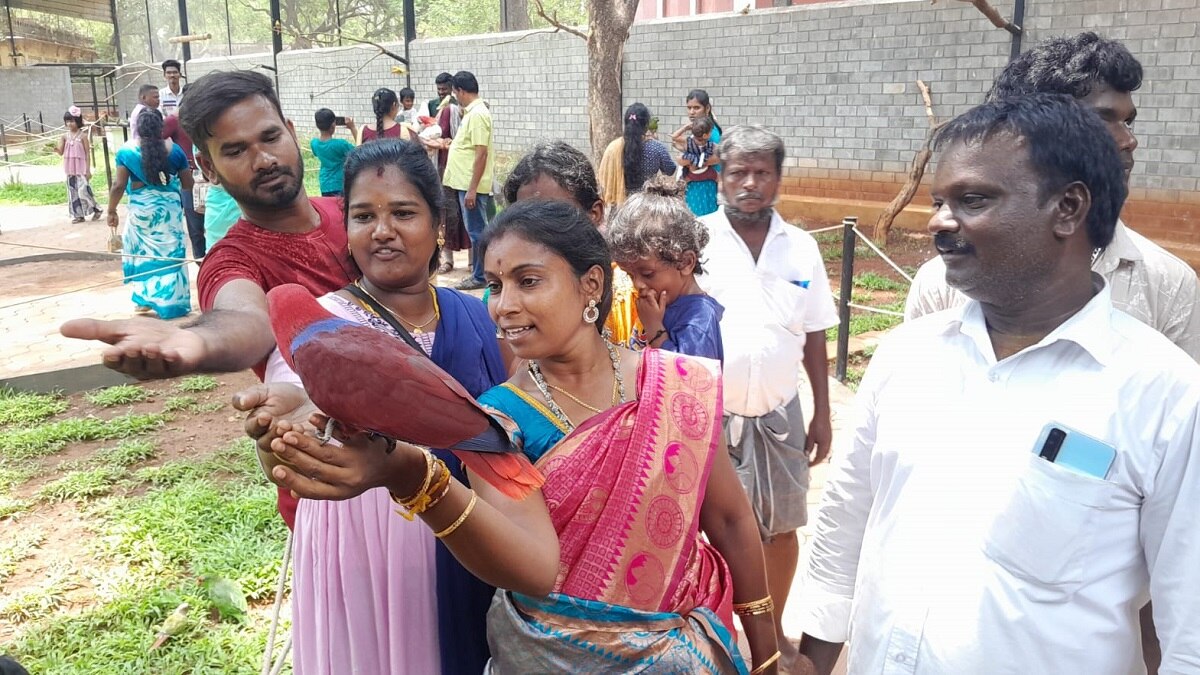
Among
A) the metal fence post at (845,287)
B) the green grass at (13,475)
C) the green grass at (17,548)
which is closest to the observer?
the green grass at (17,548)

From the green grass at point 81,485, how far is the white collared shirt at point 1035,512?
3.86 metres

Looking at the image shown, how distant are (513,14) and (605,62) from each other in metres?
12.4

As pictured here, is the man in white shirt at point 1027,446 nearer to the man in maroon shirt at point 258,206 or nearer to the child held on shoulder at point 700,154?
the man in maroon shirt at point 258,206

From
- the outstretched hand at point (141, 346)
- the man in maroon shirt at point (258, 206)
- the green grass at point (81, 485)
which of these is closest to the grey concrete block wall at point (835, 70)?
the green grass at point (81, 485)

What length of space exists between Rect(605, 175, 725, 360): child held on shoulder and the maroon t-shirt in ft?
2.32

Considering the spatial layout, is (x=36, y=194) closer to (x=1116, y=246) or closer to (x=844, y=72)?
(x=844, y=72)

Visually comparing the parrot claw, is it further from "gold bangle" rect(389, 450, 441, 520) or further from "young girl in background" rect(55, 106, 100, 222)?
"young girl in background" rect(55, 106, 100, 222)

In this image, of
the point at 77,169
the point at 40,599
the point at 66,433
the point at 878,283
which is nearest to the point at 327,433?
the point at 40,599

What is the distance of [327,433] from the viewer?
1168 millimetres

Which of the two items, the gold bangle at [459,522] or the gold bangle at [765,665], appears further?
the gold bangle at [765,665]

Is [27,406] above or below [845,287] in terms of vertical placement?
below

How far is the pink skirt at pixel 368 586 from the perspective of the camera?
1.79 metres

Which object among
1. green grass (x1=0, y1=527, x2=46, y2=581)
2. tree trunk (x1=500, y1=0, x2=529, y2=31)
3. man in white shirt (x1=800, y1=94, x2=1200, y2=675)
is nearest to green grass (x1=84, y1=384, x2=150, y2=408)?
green grass (x1=0, y1=527, x2=46, y2=581)

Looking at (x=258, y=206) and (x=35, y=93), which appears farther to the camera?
(x=35, y=93)
